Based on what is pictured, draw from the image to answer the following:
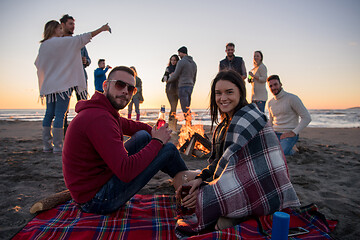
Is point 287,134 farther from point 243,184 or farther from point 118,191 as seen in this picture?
point 118,191

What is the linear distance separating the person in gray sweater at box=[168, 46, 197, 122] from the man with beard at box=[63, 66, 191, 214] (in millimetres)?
4769

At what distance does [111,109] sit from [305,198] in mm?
2670

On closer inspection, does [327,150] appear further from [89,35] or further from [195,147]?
[89,35]

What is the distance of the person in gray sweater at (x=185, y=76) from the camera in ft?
23.4

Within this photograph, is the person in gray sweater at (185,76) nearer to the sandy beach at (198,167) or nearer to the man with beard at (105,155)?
the sandy beach at (198,167)

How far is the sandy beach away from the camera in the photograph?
2412mm

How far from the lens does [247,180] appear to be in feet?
6.78

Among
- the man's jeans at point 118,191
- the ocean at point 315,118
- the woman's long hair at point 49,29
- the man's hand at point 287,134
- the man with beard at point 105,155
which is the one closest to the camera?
the man with beard at point 105,155

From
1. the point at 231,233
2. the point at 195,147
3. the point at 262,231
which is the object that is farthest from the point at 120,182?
the point at 195,147

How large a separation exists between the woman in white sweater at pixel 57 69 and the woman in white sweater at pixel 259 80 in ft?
14.7

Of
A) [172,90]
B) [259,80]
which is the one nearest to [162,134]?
[259,80]

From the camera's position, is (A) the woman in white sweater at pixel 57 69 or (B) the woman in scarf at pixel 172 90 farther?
(B) the woman in scarf at pixel 172 90

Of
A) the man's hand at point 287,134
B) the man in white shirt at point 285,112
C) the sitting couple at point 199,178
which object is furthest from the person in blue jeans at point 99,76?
the sitting couple at point 199,178

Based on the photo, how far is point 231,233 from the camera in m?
1.83
